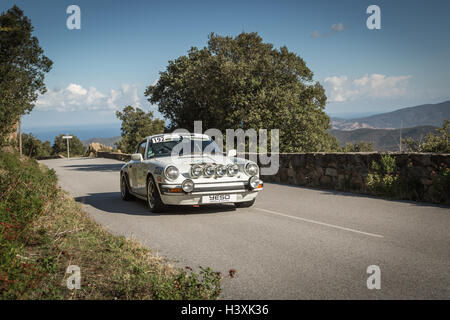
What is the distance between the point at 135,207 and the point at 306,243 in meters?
4.96

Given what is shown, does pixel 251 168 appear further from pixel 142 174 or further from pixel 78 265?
pixel 78 265

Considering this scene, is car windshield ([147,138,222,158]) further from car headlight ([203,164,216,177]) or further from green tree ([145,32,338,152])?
green tree ([145,32,338,152])

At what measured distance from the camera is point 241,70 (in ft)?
76.3

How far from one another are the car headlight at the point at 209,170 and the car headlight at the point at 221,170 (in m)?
0.09

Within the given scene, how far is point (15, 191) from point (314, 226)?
478 centimetres

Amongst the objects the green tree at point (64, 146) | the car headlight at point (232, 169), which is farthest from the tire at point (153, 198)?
the green tree at point (64, 146)

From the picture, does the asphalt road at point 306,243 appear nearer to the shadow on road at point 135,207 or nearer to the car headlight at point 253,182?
the shadow on road at point 135,207

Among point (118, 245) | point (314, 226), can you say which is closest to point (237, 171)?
point (314, 226)

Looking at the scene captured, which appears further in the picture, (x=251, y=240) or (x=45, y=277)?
(x=251, y=240)

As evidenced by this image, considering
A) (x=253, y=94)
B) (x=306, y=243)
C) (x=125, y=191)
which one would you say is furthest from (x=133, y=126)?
(x=306, y=243)

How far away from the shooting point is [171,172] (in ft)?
25.5

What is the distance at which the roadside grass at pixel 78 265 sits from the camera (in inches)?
138

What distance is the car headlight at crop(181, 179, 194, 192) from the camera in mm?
7660

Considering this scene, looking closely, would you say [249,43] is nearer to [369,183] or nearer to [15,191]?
[369,183]
